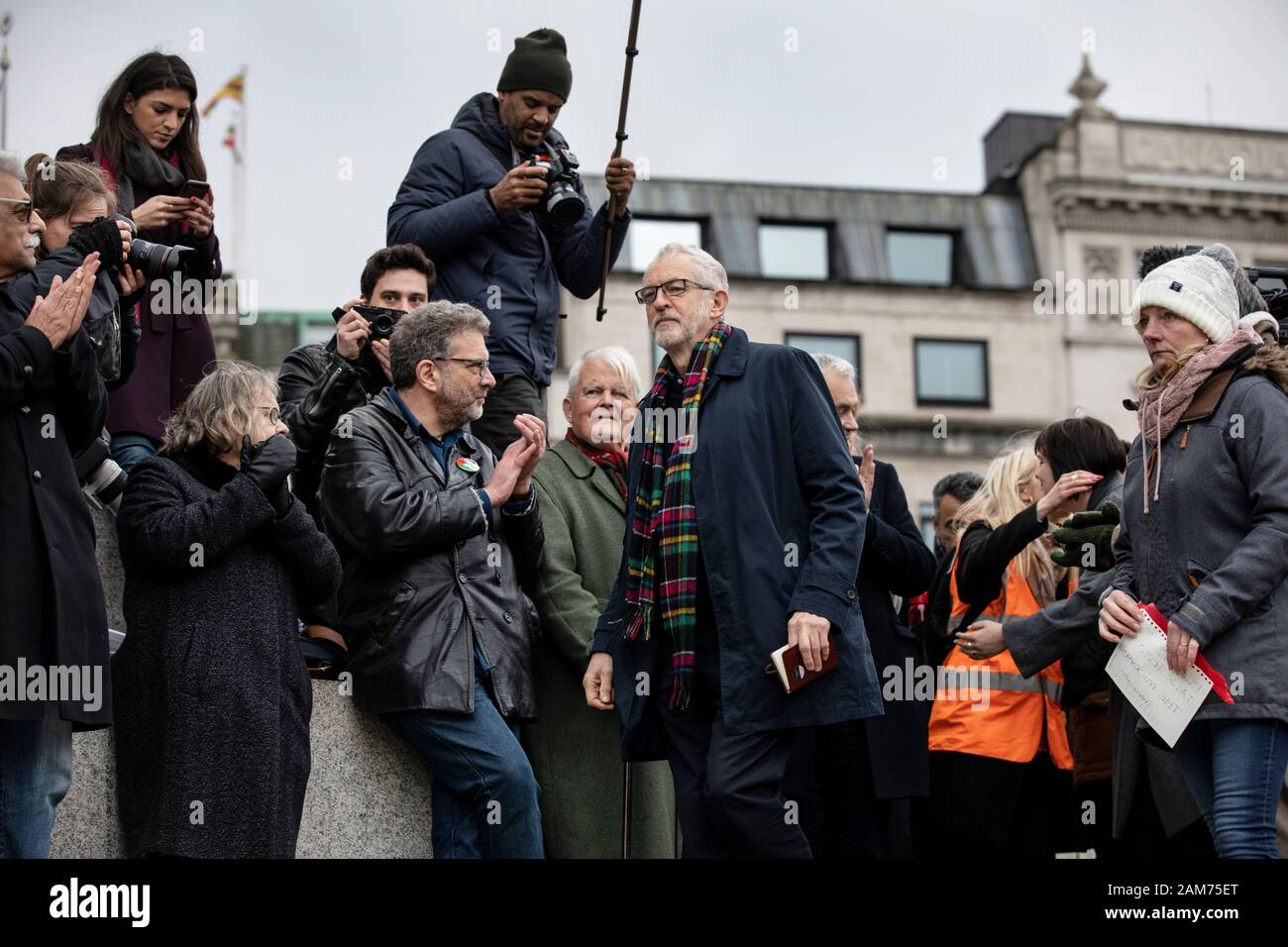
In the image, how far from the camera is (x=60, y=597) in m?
4.93

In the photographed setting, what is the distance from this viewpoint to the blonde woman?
22.0 ft

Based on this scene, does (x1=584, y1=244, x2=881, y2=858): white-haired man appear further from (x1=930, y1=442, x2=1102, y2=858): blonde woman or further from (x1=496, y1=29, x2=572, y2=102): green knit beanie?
(x1=496, y1=29, x2=572, y2=102): green knit beanie

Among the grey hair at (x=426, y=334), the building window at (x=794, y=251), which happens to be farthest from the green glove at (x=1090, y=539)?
the building window at (x=794, y=251)

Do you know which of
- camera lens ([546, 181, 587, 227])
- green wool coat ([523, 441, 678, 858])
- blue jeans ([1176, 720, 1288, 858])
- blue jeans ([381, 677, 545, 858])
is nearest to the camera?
blue jeans ([1176, 720, 1288, 858])

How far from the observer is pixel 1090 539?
20.8 feet

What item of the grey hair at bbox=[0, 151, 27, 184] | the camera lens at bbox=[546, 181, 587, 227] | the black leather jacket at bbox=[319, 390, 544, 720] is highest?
the camera lens at bbox=[546, 181, 587, 227]

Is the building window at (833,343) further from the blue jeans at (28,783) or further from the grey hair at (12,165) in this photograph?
the blue jeans at (28,783)

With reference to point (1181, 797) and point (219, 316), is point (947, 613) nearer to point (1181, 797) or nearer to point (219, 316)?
point (1181, 797)

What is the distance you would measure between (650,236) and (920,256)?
5918mm

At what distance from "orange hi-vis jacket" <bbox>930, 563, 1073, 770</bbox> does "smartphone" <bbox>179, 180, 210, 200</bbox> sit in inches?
137

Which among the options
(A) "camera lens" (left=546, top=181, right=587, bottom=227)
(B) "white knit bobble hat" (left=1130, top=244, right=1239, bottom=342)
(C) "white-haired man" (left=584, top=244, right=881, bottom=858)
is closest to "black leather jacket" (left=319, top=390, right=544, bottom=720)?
(C) "white-haired man" (left=584, top=244, right=881, bottom=858)

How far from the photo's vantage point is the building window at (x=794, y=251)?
3697cm

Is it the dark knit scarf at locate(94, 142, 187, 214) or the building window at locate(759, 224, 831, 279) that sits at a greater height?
the building window at locate(759, 224, 831, 279)

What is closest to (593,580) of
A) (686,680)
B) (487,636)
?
(487,636)
